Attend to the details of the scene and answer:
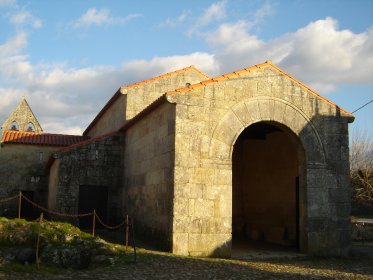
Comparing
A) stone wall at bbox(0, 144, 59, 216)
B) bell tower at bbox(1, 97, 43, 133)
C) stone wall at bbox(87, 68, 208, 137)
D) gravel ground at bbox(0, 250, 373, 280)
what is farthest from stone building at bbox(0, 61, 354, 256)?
bell tower at bbox(1, 97, 43, 133)

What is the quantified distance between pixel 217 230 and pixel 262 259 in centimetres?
129

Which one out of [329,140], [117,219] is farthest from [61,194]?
[329,140]

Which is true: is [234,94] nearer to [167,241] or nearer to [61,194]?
[167,241]

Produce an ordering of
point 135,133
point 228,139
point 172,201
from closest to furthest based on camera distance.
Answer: point 172,201, point 228,139, point 135,133

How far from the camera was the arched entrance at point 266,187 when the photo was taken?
12564 mm

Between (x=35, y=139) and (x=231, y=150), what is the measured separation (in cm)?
1159

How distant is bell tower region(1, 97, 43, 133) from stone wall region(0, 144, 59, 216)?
488 inches

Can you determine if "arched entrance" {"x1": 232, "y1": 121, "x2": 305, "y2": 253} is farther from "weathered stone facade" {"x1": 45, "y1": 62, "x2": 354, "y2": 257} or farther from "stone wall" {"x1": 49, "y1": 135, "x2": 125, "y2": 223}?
"stone wall" {"x1": 49, "y1": 135, "x2": 125, "y2": 223}

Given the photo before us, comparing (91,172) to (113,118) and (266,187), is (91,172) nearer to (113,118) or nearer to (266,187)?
(113,118)

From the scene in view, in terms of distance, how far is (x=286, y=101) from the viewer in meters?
10.6

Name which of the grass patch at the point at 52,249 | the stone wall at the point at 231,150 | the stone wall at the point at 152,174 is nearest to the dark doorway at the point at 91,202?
the stone wall at the point at 152,174

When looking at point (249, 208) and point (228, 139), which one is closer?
point (228, 139)

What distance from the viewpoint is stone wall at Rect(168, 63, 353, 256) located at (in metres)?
9.30

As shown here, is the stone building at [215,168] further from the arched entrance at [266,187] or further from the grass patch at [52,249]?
the grass patch at [52,249]
